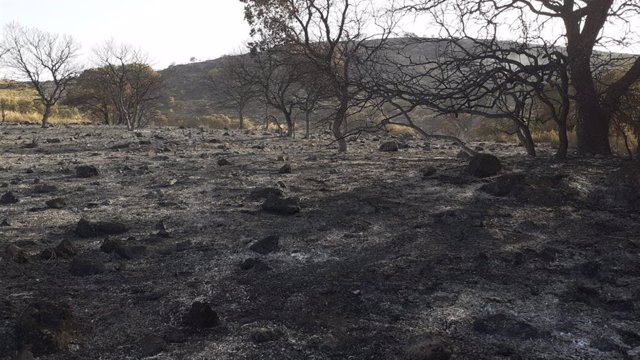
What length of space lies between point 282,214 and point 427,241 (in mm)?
2136

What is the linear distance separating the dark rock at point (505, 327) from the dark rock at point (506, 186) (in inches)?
151

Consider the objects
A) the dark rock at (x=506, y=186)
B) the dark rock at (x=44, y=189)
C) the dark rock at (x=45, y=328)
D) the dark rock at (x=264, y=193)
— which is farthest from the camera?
the dark rock at (x=44, y=189)

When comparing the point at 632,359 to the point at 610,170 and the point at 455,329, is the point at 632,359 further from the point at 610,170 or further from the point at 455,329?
the point at 610,170

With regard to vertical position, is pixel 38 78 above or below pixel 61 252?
above

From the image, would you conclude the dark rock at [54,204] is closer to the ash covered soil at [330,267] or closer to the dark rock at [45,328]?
the ash covered soil at [330,267]

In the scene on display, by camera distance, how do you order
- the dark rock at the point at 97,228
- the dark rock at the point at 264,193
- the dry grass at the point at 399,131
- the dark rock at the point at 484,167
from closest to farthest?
the dark rock at the point at 97,228 → the dark rock at the point at 264,193 → the dark rock at the point at 484,167 → the dry grass at the point at 399,131

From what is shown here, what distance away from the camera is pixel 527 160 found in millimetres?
10383

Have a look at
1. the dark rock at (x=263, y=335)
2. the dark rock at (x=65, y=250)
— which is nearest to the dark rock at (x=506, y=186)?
the dark rock at (x=263, y=335)

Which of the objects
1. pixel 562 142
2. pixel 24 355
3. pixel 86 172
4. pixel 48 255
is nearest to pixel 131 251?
pixel 48 255

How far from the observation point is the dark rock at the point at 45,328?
3354 millimetres

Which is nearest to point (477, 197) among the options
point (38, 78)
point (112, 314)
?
point (112, 314)

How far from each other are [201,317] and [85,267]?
1.73 m

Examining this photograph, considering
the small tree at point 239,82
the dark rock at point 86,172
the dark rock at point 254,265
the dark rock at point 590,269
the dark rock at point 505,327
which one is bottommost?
the dark rock at point 505,327

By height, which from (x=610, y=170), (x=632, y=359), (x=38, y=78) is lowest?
(x=632, y=359)
